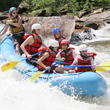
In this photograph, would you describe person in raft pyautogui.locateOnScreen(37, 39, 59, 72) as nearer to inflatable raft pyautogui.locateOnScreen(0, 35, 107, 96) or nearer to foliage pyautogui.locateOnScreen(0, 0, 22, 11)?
inflatable raft pyautogui.locateOnScreen(0, 35, 107, 96)

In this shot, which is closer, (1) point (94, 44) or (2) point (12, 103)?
(2) point (12, 103)

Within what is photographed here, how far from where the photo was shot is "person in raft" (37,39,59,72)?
373 cm

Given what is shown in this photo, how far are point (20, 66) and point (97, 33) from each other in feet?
18.8

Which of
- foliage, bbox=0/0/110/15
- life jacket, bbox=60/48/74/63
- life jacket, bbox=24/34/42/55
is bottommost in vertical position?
foliage, bbox=0/0/110/15

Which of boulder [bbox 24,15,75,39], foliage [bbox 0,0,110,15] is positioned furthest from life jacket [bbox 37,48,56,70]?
foliage [bbox 0,0,110,15]

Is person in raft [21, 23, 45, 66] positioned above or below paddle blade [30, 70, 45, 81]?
above

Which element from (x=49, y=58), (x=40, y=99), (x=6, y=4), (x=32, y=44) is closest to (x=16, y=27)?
(x=32, y=44)

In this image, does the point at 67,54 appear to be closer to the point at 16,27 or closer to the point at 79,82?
the point at 79,82

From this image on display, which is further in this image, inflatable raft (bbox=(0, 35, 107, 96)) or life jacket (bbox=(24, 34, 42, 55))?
life jacket (bbox=(24, 34, 42, 55))

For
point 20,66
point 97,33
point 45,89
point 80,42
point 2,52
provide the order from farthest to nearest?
point 97,33
point 80,42
point 2,52
point 20,66
point 45,89

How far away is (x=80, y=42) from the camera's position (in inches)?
328

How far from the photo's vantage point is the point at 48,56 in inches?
150

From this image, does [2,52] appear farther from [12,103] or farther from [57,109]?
[57,109]

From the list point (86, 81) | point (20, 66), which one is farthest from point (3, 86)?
point (86, 81)
